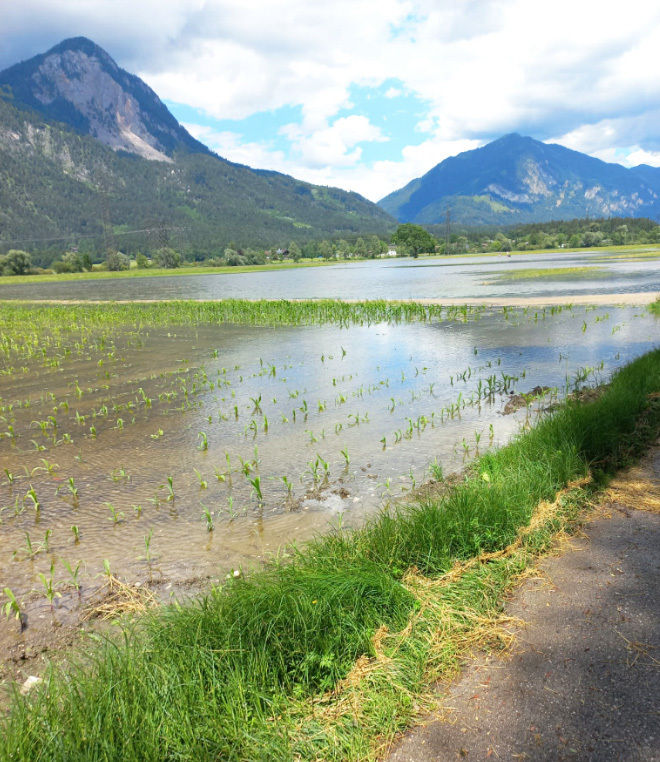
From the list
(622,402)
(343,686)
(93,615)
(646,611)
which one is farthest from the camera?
(622,402)

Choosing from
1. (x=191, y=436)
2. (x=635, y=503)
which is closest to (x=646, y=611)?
(x=635, y=503)

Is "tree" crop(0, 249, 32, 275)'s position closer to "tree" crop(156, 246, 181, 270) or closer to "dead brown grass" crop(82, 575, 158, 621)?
"tree" crop(156, 246, 181, 270)

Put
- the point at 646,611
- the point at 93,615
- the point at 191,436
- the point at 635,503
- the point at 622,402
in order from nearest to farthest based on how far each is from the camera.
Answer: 1. the point at 646,611
2. the point at 93,615
3. the point at 635,503
4. the point at 622,402
5. the point at 191,436

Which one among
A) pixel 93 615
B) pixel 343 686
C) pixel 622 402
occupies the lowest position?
pixel 93 615

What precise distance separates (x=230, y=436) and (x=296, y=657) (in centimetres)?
855

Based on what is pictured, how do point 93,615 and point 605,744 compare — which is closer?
point 605,744

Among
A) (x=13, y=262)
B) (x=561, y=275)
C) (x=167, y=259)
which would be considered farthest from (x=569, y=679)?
(x=167, y=259)

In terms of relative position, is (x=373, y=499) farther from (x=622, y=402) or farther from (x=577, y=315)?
(x=577, y=315)

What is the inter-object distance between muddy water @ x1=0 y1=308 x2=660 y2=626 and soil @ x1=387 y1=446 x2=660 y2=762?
379 cm

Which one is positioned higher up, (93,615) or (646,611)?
(646,611)

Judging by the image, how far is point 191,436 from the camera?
12.3 meters

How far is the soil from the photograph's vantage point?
304cm

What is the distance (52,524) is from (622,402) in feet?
35.3

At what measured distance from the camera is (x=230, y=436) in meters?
12.2
